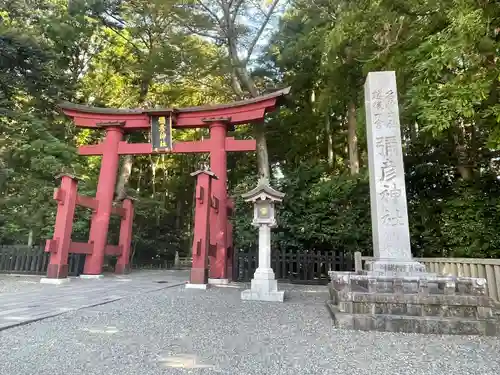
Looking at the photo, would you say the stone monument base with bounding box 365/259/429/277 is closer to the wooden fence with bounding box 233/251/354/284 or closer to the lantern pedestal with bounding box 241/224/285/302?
the lantern pedestal with bounding box 241/224/285/302

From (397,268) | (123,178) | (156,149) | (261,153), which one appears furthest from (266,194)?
(123,178)

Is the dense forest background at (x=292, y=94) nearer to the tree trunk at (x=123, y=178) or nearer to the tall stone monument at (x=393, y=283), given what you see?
the tree trunk at (x=123, y=178)

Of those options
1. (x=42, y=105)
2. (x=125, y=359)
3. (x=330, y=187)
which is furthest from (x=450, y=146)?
(x=42, y=105)

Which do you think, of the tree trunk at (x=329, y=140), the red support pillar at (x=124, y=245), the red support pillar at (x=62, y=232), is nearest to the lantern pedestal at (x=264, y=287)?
the red support pillar at (x=62, y=232)

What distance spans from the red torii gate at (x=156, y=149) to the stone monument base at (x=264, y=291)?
247 cm

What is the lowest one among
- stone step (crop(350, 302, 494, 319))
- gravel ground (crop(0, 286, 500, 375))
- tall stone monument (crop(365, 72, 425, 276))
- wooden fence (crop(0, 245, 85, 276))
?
gravel ground (crop(0, 286, 500, 375))

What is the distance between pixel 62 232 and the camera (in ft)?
26.4

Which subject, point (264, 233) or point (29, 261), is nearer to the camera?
point (264, 233)

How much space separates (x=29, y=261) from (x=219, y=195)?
A: 6.10 metres

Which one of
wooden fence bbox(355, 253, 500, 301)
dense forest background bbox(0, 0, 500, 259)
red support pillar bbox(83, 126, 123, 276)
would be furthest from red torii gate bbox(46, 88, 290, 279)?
wooden fence bbox(355, 253, 500, 301)

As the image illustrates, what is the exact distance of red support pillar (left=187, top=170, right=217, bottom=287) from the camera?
723cm

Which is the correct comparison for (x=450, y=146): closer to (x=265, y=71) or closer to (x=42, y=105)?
(x=265, y=71)

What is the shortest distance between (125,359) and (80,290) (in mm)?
4627

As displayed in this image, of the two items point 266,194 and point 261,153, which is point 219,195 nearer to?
point 266,194
